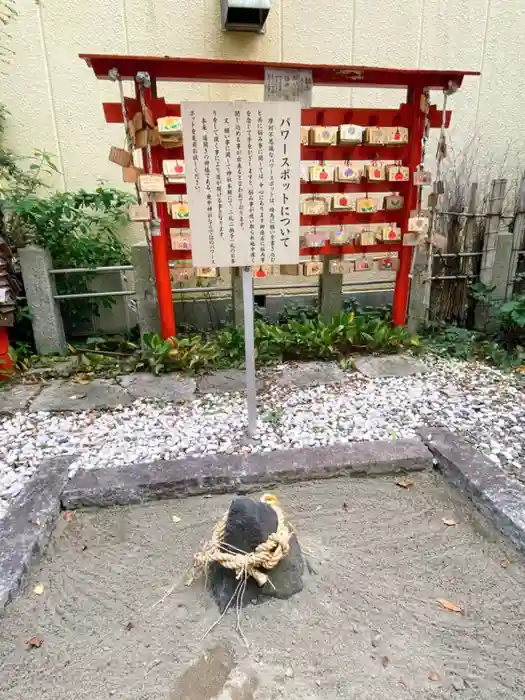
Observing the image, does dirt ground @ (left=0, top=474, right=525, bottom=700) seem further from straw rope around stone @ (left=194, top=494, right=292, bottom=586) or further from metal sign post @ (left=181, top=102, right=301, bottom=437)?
metal sign post @ (left=181, top=102, right=301, bottom=437)

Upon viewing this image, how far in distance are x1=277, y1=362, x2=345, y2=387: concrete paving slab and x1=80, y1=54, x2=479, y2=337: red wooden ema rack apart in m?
1.01

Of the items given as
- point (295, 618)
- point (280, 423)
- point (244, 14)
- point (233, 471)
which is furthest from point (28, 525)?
point (244, 14)

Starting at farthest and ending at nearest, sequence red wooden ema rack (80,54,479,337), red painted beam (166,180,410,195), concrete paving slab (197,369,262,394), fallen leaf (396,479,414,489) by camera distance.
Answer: red painted beam (166,180,410,195) < concrete paving slab (197,369,262,394) < red wooden ema rack (80,54,479,337) < fallen leaf (396,479,414,489)

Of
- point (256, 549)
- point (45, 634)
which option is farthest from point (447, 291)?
point (45, 634)

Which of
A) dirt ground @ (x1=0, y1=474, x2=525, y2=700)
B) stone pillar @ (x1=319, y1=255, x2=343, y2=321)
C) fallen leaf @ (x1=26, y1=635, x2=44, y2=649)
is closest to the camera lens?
dirt ground @ (x1=0, y1=474, x2=525, y2=700)

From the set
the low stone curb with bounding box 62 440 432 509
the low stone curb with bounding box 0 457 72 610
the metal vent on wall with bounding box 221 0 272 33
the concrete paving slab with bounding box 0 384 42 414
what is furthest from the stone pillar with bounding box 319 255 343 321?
the low stone curb with bounding box 0 457 72 610

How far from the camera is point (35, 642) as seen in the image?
1739 millimetres

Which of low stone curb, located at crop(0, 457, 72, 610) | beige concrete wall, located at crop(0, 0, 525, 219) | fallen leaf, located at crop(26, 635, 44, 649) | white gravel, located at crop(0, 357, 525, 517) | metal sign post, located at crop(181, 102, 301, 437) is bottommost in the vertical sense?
fallen leaf, located at crop(26, 635, 44, 649)

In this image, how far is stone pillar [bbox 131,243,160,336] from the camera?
3.94m

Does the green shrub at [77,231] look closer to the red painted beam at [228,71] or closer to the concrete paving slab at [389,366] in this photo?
the red painted beam at [228,71]

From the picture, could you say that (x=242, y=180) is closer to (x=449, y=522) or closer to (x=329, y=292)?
(x=329, y=292)

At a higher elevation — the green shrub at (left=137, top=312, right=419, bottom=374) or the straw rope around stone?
the green shrub at (left=137, top=312, right=419, bottom=374)

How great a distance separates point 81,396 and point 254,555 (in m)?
2.26

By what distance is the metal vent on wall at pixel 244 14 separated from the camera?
424cm
